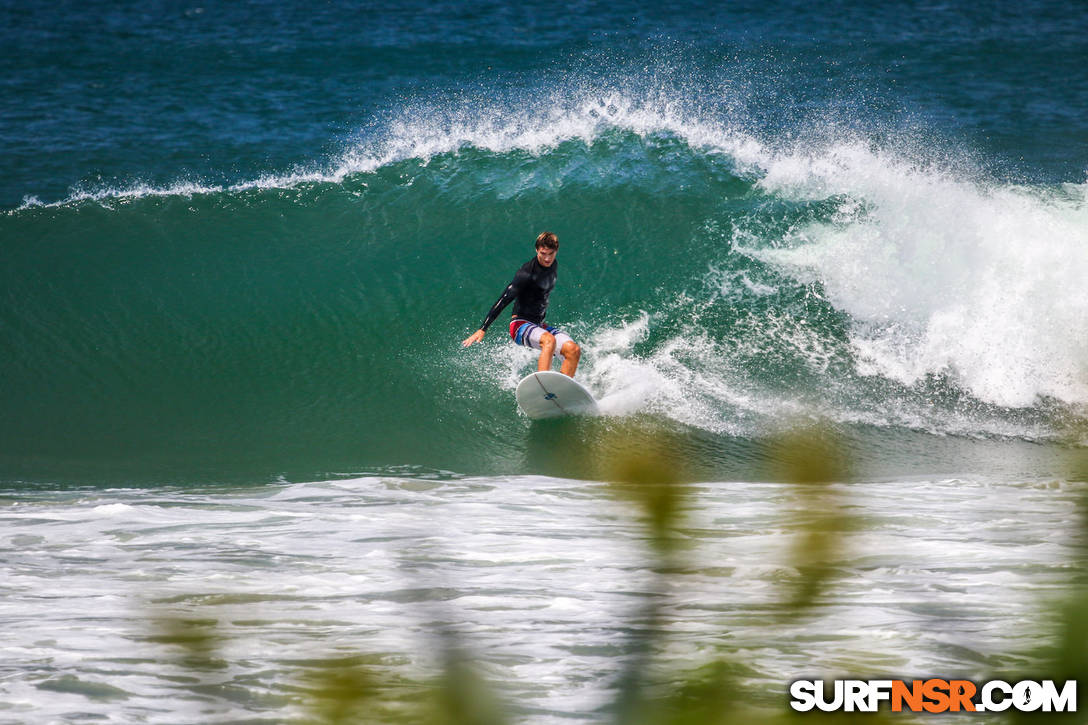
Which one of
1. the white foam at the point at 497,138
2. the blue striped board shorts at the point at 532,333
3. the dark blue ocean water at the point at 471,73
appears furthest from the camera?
the dark blue ocean water at the point at 471,73

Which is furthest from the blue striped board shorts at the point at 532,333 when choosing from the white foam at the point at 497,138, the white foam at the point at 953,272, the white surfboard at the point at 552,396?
the white foam at the point at 497,138

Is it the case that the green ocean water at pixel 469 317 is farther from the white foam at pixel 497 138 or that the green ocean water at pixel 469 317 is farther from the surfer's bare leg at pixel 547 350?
the surfer's bare leg at pixel 547 350

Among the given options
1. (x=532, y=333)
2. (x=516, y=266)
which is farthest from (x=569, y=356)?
(x=516, y=266)

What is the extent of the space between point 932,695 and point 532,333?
6155 millimetres

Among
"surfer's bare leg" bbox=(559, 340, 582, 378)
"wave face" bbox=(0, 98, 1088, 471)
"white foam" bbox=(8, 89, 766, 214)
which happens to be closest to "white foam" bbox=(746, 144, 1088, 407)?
"wave face" bbox=(0, 98, 1088, 471)

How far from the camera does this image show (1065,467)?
6.11 m

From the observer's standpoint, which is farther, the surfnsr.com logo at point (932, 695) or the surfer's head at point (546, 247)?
the surfer's head at point (546, 247)

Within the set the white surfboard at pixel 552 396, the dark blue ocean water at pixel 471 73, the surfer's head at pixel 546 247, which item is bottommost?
the white surfboard at pixel 552 396

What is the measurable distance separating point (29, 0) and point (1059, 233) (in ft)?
89.3

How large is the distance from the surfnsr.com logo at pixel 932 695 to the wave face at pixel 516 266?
4847 millimetres

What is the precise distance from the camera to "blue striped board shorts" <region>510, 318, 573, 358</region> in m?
7.37

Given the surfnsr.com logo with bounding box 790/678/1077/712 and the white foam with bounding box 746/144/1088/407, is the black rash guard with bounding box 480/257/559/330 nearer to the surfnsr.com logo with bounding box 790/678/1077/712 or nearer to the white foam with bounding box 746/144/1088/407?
the white foam with bounding box 746/144/1088/407

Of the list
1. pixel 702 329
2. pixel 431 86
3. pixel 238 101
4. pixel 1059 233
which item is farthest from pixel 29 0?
pixel 1059 233

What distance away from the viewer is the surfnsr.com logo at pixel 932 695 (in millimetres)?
737
